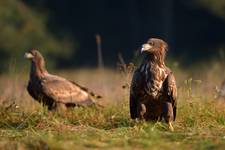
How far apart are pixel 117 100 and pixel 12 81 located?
6.94 feet

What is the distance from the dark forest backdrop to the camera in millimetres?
29312

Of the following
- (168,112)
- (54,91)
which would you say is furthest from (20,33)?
(168,112)

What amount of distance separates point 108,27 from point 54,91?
25.6 metres

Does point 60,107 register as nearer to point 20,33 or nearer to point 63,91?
point 63,91

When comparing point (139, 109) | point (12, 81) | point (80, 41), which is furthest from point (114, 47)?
point (139, 109)

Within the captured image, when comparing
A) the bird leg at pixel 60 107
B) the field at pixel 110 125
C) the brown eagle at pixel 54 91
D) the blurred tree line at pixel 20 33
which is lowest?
the field at pixel 110 125

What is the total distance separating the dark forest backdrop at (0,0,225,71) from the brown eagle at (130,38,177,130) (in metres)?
18.2

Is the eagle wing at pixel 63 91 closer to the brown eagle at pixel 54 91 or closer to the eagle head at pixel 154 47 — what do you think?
the brown eagle at pixel 54 91

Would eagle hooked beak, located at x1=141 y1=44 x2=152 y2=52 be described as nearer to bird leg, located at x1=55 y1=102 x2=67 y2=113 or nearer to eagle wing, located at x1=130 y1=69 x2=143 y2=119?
eagle wing, located at x1=130 y1=69 x2=143 y2=119

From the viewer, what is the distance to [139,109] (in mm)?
9672

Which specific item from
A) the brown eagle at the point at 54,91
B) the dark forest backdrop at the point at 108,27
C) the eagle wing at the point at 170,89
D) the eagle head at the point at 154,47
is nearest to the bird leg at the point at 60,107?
the brown eagle at the point at 54,91

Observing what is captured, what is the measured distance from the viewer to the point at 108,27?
37.2 metres

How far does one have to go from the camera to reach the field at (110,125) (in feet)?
27.0

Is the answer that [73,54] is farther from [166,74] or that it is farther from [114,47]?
[166,74]
